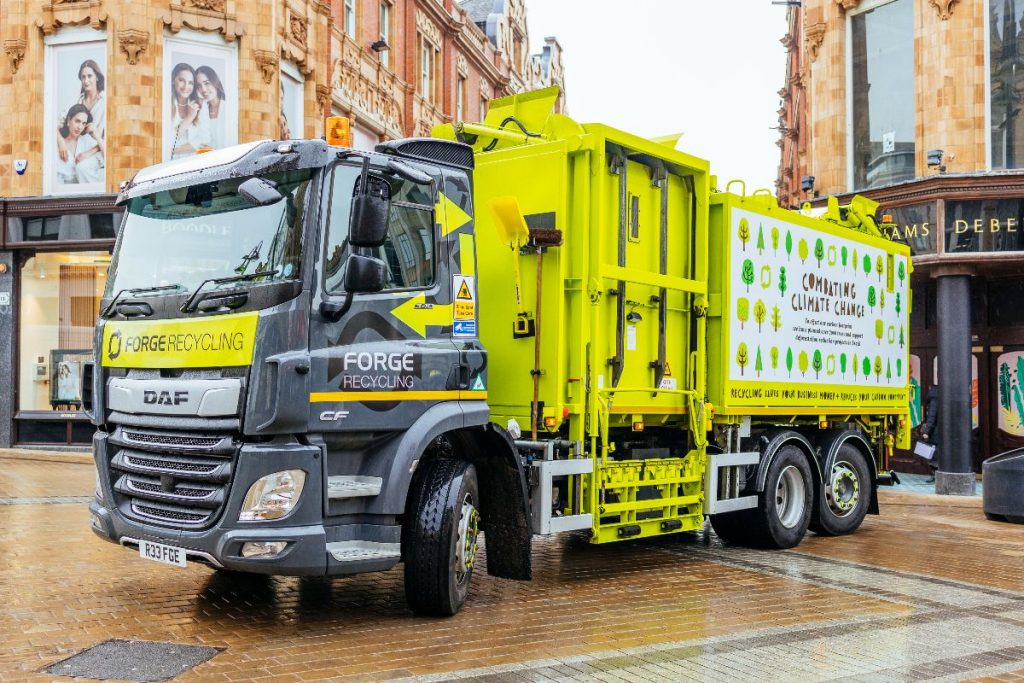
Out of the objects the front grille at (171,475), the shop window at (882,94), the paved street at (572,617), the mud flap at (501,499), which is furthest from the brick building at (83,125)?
the mud flap at (501,499)

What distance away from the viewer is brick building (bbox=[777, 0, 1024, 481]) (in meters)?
16.7

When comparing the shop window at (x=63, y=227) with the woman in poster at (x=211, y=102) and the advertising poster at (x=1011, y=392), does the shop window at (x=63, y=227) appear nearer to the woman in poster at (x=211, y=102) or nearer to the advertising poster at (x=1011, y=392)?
the woman in poster at (x=211, y=102)

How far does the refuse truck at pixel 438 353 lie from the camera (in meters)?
6.48

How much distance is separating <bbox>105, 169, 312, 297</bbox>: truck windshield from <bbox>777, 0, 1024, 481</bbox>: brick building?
12.7 m

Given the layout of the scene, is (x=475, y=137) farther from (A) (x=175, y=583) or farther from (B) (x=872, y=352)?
(B) (x=872, y=352)

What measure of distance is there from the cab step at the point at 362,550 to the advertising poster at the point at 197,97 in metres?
14.2

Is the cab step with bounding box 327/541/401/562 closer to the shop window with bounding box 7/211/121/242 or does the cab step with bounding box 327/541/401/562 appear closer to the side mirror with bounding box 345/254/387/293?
the side mirror with bounding box 345/254/387/293

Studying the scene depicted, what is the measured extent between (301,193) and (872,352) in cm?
754

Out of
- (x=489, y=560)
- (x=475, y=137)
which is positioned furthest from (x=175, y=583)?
(x=475, y=137)

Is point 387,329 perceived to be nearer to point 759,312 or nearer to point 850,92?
point 759,312

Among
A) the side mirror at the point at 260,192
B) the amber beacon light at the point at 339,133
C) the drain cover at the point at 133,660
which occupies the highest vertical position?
the amber beacon light at the point at 339,133

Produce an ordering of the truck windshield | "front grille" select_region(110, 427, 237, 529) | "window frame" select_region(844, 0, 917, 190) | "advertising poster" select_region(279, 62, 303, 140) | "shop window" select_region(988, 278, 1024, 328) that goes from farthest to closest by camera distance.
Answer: "advertising poster" select_region(279, 62, 303, 140)
"window frame" select_region(844, 0, 917, 190)
"shop window" select_region(988, 278, 1024, 328)
the truck windshield
"front grille" select_region(110, 427, 237, 529)

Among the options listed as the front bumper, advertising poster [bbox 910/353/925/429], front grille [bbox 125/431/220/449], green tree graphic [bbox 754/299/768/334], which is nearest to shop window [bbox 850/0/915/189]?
advertising poster [bbox 910/353/925/429]

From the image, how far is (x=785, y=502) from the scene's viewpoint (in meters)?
10.9
